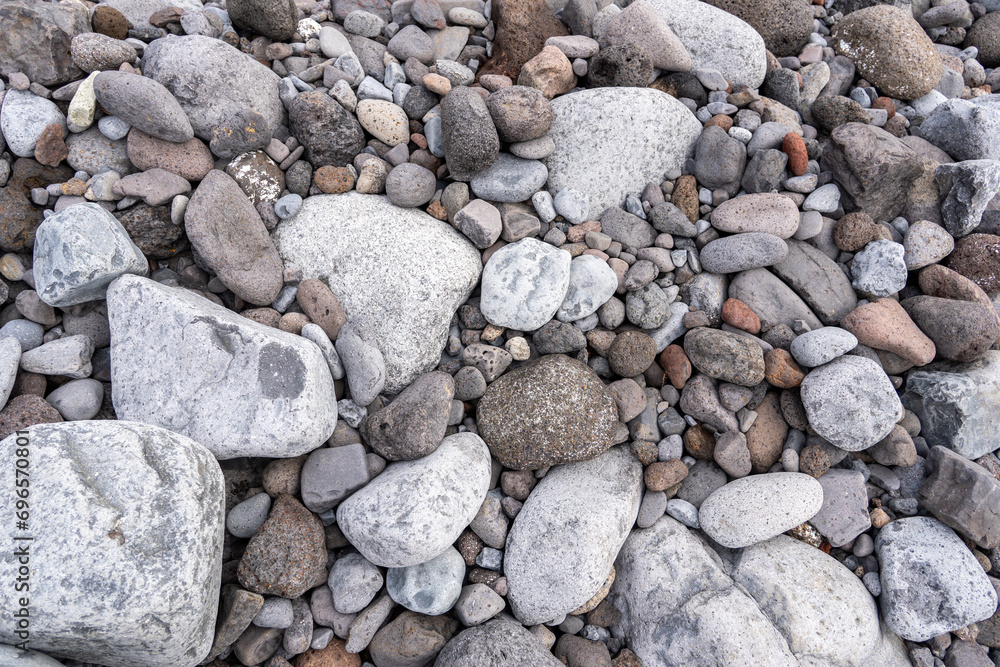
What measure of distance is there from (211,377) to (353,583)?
119cm

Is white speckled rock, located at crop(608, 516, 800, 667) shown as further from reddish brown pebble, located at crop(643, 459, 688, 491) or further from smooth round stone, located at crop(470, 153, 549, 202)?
smooth round stone, located at crop(470, 153, 549, 202)

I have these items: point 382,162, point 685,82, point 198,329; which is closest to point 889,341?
point 685,82

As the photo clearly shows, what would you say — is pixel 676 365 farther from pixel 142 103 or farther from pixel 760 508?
pixel 142 103

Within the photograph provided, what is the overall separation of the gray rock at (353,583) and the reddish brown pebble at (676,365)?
1867 mm

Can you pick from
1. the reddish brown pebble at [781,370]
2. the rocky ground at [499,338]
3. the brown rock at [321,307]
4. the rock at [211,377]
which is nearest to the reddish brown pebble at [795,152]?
the rocky ground at [499,338]

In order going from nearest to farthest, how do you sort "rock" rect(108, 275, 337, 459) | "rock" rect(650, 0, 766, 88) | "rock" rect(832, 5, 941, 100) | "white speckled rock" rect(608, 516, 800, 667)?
"rock" rect(108, 275, 337, 459) < "white speckled rock" rect(608, 516, 800, 667) < "rock" rect(650, 0, 766, 88) < "rock" rect(832, 5, 941, 100)

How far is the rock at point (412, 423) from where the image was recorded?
274 cm

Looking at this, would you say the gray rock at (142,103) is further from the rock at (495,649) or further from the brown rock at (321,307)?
the rock at (495,649)

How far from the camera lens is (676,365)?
10.1 feet

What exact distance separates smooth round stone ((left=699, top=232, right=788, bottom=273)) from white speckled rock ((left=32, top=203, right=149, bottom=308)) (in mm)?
3106

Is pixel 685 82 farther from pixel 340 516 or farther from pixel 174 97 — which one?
pixel 340 516

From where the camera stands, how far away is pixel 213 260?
2848 millimetres

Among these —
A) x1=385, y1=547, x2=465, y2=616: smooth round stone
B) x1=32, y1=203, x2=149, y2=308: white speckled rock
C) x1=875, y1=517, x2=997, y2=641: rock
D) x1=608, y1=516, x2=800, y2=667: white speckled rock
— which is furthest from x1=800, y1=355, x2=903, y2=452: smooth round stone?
x1=32, y1=203, x2=149, y2=308: white speckled rock

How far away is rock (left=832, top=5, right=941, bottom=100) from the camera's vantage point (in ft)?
12.6
